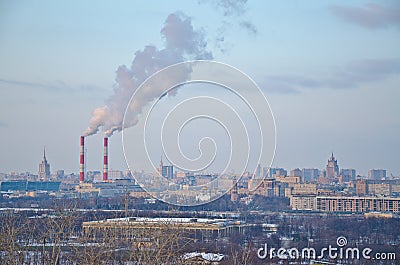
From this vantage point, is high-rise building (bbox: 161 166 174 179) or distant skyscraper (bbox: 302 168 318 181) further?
distant skyscraper (bbox: 302 168 318 181)

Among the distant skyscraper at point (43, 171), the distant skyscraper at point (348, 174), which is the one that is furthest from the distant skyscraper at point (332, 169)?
the distant skyscraper at point (43, 171)

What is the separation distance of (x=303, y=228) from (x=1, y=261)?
35.5 feet

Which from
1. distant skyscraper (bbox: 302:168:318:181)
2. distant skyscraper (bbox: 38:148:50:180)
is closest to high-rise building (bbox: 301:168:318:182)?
distant skyscraper (bbox: 302:168:318:181)

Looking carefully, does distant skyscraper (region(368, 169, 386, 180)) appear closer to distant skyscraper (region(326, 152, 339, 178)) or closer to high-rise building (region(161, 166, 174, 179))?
distant skyscraper (region(326, 152, 339, 178))

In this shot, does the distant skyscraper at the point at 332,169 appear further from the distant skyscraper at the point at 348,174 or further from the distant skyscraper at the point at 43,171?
the distant skyscraper at the point at 43,171

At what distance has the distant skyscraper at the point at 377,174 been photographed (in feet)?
112

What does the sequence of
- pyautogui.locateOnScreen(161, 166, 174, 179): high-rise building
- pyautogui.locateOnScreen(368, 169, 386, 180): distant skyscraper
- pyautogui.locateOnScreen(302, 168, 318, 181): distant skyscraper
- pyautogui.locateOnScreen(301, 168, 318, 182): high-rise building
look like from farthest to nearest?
pyautogui.locateOnScreen(302, 168, 318, 181): distant skyscraper < pyautogui.locateOnScreen(301, 168, 318, 182): high-rise building < pyautogui.locateOnScreen(368, 169, 386, 180): distant skyscraper < pyautogui.locateOnScreen(161, 166, 174, 179): high-rise building

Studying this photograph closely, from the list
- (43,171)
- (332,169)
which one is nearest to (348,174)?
(332,169)

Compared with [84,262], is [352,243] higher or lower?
lower

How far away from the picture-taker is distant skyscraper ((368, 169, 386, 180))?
3400 centimetres

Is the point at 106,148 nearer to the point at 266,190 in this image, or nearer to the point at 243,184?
the point at 243,184

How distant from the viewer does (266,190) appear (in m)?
26.3

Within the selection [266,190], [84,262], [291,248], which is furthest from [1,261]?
[266,190]

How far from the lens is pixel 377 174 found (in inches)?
1368
